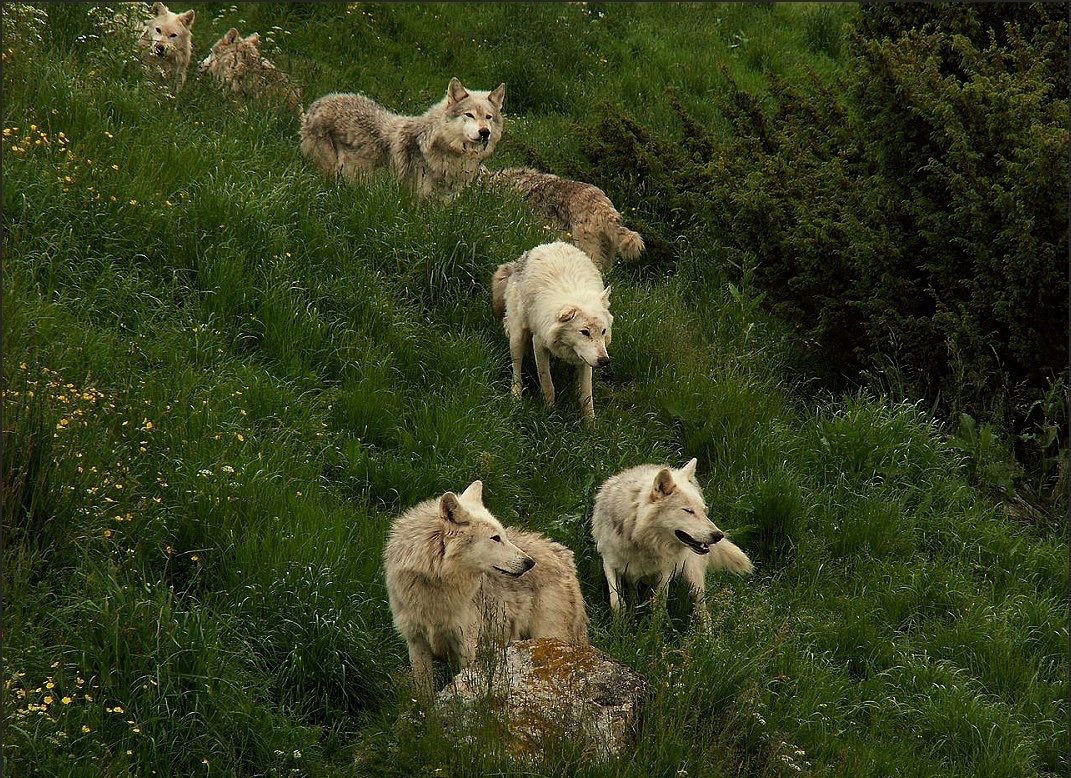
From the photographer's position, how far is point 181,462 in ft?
21.6

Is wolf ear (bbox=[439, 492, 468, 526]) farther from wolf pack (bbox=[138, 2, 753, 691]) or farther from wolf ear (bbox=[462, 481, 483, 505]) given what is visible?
wolf ear (bbox=[462, 481, 483, 505])

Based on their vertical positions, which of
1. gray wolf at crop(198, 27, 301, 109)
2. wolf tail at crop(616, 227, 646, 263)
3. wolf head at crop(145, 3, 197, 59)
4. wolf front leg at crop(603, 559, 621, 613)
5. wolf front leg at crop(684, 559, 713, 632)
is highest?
wolf head at crop(145, 3, 197, 59)

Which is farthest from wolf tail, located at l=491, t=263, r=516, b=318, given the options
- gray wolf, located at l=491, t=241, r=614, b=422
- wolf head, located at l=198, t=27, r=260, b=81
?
wolf head, located at l=198, t=27, r=260, b=81

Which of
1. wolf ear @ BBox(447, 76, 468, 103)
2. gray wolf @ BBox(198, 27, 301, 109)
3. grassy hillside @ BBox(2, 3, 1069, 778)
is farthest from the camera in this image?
gray wolf @ BBox(198, 27, 301, 109)

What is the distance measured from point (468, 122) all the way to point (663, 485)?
18.5 ft

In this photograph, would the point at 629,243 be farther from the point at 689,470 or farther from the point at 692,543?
the point at 692,543

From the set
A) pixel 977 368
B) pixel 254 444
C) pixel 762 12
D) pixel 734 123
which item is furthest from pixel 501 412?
pixel 762 12

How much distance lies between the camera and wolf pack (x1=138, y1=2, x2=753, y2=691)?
621 cm

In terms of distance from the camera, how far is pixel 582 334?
29.7 ft

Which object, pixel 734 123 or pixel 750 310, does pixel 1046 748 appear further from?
pixel 734 123

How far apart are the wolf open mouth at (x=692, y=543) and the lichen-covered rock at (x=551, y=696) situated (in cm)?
151

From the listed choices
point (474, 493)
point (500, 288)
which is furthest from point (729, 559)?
point (500, 288)

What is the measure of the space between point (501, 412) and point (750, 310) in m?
3.22

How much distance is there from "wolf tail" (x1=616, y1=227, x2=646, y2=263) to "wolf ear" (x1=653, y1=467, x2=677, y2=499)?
458 cm
